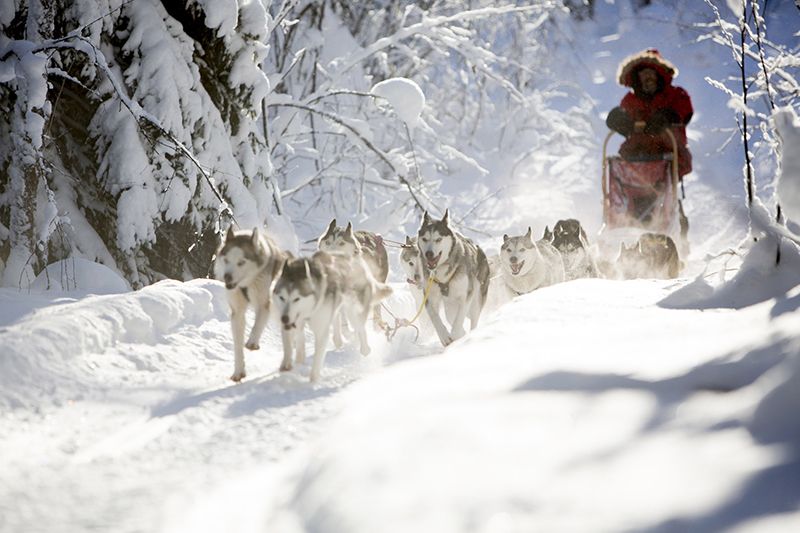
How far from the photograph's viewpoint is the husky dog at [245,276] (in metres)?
3.60

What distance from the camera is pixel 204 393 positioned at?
3.28 metres

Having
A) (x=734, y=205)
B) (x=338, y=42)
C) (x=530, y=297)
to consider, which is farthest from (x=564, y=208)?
(x=530, y=297)

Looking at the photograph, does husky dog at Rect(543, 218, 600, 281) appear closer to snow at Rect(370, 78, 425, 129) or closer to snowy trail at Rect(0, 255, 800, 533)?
snow at Rect(370, 78, 425, 129)

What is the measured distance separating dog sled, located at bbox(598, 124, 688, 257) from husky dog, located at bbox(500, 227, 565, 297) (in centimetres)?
172

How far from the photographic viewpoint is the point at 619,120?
8688mm

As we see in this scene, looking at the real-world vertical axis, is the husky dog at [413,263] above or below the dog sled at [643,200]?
below

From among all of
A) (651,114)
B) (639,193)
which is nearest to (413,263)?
(639,193)

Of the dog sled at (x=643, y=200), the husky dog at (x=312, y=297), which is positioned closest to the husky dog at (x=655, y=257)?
the dog sled at (x=643, y=200)

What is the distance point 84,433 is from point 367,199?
13981 mm

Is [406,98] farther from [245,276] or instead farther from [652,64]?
[245,276]

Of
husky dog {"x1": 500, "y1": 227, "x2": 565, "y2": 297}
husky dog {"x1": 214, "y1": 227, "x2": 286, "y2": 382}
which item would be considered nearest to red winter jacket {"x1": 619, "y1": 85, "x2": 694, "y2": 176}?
husky dog {"x1": 500, "y1": 227, "x2": 565, "y2": 297}

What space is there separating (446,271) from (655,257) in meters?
3.30

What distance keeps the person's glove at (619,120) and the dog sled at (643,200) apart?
0.65 m

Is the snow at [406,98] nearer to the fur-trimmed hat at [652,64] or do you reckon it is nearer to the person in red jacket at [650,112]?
the person in red jacket at [650,112]
